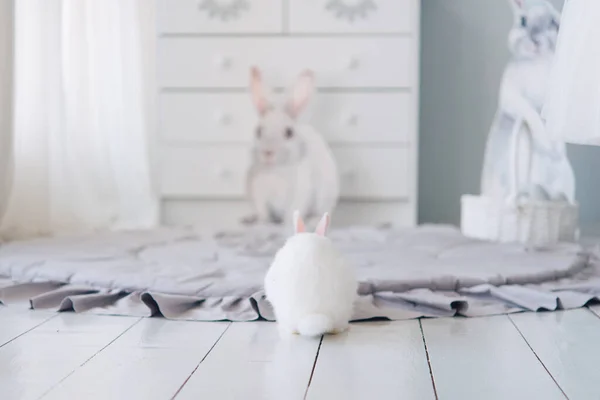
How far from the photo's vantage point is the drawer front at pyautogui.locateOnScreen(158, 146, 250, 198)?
2.46m

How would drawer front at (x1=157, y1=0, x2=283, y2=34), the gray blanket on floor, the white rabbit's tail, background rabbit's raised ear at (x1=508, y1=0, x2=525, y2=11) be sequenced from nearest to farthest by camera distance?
the white rabbit's tail < the gray blanket on floor < background rabbit's raised ear at (x1=508, y1=0, x2=525, y2=11) < drawer front at (x1=157, y1=0, x2=283, y2=34)

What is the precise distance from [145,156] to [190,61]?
36cm

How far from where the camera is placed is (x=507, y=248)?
6.09 ft

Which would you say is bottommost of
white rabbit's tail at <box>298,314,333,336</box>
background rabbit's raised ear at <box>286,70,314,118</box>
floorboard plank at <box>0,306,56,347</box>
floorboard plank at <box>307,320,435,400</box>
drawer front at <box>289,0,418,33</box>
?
floorboard plank at <box>0,306,56,347</box>

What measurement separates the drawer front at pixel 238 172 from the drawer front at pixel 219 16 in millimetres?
396

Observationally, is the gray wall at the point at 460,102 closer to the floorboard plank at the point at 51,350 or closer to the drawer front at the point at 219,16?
the drawer front at the point at 219,16

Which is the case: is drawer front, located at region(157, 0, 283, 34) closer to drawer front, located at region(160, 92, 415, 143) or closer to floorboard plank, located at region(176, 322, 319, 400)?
drawer front, located at region(160, 92, 415, 143)

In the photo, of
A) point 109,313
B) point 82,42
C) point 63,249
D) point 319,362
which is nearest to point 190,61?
point 82,42

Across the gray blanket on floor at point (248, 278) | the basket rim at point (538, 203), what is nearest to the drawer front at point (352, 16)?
the basket rim at point (538, 203)

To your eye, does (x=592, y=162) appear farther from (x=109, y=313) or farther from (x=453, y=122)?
(x=109, y=313)

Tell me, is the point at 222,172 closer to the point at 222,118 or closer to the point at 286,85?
the point at 222,118

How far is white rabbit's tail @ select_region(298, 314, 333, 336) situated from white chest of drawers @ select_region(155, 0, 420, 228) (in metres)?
1.35

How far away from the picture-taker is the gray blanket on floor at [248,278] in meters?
1.27

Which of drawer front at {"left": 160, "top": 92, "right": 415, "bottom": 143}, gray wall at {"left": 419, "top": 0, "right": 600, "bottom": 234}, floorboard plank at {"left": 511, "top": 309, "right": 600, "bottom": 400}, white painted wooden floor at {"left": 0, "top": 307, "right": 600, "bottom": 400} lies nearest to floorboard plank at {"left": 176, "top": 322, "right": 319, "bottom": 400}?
white painted wooden floor at {"left": 0, "top": 307, "right": 600, "bottom": 400}
